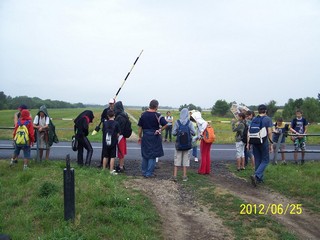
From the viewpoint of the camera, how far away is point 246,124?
9859mm

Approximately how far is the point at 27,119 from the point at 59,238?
5023mm

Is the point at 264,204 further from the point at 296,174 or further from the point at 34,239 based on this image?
the point at 34,239

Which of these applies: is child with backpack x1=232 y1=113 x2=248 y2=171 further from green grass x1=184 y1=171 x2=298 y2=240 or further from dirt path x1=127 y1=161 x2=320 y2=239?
green grass x1=184 y1=171 x2=298 y2=240

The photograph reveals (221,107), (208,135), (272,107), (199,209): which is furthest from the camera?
(221,107)

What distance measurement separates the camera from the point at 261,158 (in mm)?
8594

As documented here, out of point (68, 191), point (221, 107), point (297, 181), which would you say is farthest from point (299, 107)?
point (68, 191)

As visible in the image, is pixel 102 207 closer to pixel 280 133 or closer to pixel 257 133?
pixel 257 133

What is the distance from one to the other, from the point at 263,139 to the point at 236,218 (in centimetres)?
298

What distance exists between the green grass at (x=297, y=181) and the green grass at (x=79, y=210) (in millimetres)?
3432

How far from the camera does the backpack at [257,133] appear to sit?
8.34 meters

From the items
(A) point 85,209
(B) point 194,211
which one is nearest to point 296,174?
(B) point 194,211

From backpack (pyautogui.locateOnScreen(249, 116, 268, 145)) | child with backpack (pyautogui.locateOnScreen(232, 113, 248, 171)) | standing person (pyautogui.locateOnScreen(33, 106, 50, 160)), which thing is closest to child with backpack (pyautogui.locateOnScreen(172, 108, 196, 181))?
backpack (pyautogui.locateOnScreen(249, 116, 268, 145))

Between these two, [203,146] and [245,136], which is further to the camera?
[245,136]

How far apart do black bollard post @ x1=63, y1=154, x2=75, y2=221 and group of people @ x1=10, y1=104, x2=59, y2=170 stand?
406cm
